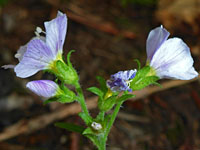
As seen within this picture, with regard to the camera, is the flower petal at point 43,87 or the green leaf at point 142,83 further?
the green leaf at point 142,83

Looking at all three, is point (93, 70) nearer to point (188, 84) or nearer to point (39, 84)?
point (188, 84)

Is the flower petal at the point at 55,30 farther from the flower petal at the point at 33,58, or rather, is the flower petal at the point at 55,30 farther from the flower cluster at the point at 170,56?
the flower cluster at the point at 170,56

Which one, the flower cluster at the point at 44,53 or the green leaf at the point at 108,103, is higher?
the flower cluster at the point at 44,53

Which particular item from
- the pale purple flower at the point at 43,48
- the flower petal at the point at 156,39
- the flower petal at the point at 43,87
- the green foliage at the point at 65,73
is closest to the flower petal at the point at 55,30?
the pale purple flower at the point at 43,48

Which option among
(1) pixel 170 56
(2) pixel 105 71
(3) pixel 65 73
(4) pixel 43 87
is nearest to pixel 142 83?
(1) pixel 170 56

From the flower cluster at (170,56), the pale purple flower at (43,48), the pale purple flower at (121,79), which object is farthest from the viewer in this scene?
the flower cluster at (170,56)

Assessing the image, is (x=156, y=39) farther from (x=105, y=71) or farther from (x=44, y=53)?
(x=105, y=71)

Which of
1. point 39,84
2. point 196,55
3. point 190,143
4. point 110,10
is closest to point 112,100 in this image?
point 39,84

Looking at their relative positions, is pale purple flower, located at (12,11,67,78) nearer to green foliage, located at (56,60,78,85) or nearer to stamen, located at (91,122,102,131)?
green foliage, located at (56,60,78,85)
